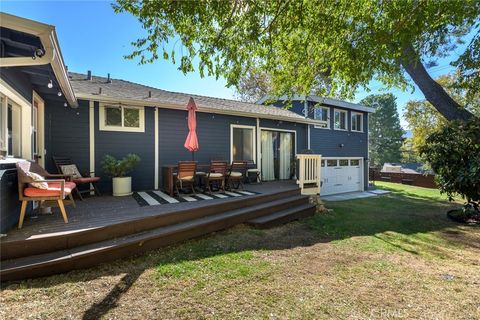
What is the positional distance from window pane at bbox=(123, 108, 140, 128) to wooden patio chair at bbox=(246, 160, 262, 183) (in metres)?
4.00

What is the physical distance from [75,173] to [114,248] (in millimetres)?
3530

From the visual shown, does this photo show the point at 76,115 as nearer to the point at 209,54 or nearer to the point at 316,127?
the point at 209,54

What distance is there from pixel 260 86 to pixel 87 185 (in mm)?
16885

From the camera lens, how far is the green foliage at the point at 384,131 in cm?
3703

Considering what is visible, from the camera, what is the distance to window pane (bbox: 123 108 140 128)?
277 inches

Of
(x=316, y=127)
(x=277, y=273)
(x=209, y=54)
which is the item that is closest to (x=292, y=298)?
(x=277, y=273)

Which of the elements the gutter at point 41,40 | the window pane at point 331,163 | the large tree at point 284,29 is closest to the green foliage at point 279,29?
the large tree at point 284,29

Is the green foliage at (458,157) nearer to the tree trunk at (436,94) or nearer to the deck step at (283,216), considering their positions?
the tree trunk at (436,94)

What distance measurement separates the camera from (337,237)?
5258 mm

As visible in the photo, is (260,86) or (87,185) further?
(260,86)

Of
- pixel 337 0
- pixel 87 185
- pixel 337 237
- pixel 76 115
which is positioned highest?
pixel 337 0

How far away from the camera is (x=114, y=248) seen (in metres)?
3.36

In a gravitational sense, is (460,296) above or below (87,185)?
below

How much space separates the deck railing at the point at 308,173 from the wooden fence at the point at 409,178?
1185 centimetres
